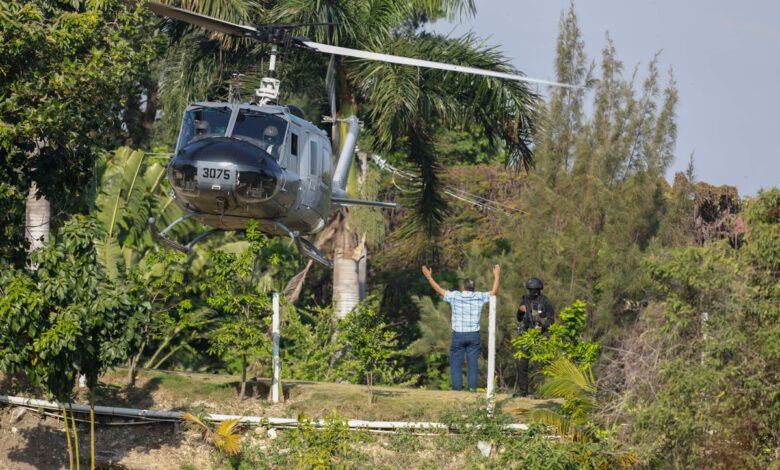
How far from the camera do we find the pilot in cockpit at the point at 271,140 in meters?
16.4

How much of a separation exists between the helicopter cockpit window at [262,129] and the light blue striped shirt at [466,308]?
3.36 metres

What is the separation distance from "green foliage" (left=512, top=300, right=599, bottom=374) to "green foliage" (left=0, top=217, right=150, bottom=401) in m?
4.63

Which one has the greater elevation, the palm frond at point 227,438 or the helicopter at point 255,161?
the helicopter at point 255,161

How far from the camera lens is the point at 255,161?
15789mm

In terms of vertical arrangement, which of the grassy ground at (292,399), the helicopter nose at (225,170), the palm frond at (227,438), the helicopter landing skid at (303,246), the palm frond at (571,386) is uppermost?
the helicopter nose at (225,170)

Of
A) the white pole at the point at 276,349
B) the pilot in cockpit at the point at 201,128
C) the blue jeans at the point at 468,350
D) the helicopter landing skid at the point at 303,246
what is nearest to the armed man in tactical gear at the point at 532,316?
the blue jeans at the point at 468,350

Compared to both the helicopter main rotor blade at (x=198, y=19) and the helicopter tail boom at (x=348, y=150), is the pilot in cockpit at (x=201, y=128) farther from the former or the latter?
the helicopter tail boom at (x=348, y=150)

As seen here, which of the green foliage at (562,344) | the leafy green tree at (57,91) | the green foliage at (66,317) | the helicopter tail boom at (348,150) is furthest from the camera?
the helicopter tail boom at (348,150)

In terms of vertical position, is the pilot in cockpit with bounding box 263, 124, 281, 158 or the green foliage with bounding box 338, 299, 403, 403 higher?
the pilot in cockpit with bounding box 263, 124, 281, 158

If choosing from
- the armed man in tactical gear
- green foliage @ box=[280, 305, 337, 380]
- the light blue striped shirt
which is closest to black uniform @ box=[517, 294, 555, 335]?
the armed man in tactical gear

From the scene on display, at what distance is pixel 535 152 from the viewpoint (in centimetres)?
2542

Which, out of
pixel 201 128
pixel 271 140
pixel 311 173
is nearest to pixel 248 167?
pixel 271 140

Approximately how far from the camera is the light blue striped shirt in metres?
18.2

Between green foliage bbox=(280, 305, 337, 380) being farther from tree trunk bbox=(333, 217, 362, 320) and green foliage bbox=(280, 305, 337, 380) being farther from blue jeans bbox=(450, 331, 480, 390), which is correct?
tree trunk bbox=(333, 217, 362, 320)
